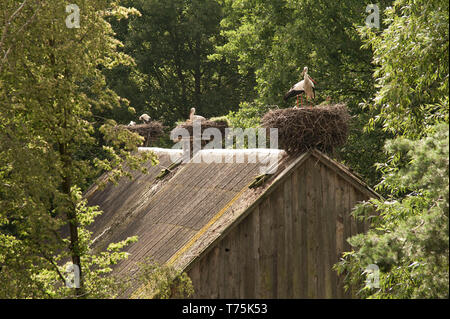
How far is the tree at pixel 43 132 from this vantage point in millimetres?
8500

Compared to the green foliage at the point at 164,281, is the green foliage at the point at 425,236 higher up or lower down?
higher up

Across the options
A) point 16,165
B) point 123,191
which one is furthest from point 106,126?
point 123,191

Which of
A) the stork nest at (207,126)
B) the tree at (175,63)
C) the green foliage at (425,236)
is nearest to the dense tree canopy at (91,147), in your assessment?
the green foliage at (425,236)

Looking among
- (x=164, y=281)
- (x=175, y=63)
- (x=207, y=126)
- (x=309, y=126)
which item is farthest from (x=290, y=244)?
(x=175, y=63)

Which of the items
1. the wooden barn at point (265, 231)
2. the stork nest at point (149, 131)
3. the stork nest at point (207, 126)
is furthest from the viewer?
the stork nest at point (149, 131)

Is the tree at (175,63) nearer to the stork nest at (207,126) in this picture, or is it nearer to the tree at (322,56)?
the tree at (322,56)

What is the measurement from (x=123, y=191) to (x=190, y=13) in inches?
726

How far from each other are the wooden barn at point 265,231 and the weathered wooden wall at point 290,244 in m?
0.02

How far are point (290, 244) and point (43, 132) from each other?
459 cm

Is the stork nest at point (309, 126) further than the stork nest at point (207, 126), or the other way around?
the stork nest at point (207, 126)

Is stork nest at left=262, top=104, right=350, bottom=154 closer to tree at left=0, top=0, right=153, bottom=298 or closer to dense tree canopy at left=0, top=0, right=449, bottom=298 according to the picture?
dense tree canopy at left=0, top=0, right=449, bottom=298

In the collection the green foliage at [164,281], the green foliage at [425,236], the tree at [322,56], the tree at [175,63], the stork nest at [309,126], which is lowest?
the green foliage at [164,281]

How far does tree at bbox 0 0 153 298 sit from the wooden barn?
1882 mm

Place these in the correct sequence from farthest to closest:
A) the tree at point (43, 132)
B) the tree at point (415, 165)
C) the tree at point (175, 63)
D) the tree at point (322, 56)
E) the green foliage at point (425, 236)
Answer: the tree at point (175, 63) < the tree at point (322, 56) < the tree at point (43, 132) < the tree at point (415, 165) < the green foliage at point (425, 236)
